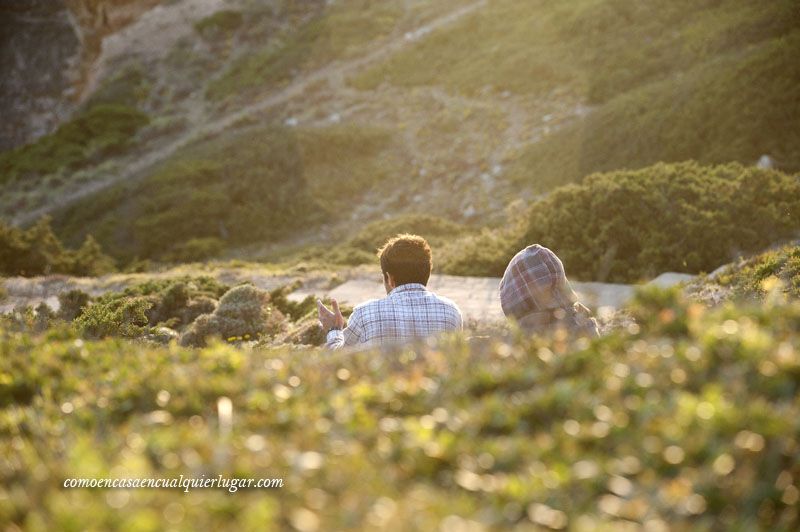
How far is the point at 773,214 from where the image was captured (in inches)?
454

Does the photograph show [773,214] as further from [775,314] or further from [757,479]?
[757,479]

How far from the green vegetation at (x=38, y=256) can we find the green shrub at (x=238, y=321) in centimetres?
730

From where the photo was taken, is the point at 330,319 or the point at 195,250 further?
the point at 195,250

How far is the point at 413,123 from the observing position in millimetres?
26344

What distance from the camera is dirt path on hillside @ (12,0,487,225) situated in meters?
26.4

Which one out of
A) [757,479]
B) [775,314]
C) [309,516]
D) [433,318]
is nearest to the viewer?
[309,516]

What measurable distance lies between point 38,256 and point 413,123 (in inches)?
531

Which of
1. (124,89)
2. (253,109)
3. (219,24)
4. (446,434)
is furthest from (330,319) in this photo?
(219,24)

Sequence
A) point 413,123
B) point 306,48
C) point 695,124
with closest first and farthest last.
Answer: point 695,124
point 413,123
point 306,48

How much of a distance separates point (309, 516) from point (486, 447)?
665 mm

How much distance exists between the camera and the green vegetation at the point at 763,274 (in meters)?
7.76

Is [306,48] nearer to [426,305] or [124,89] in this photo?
[124,89]

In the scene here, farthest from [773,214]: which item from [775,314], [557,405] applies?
[557,405]

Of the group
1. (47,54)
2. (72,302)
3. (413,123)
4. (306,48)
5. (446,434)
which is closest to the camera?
(446,434)
